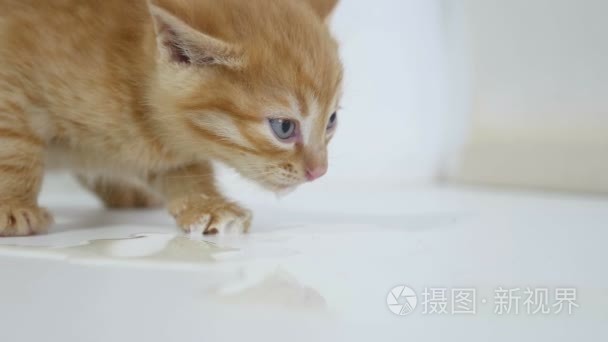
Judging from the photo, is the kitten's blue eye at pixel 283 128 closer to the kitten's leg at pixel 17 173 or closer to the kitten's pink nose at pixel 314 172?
the kitten's pink nose at pixel 314 172

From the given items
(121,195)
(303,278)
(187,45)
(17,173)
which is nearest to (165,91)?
(187,45)

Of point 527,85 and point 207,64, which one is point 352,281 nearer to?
point 207,64

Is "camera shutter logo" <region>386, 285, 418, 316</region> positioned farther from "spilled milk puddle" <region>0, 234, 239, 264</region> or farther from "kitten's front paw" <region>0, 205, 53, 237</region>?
"kitten's front paw" <region>0, 205, 53, 237</region>

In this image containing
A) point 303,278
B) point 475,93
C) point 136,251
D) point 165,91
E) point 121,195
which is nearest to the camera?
point 303,278

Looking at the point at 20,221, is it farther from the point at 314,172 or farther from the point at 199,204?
the point at 314,172

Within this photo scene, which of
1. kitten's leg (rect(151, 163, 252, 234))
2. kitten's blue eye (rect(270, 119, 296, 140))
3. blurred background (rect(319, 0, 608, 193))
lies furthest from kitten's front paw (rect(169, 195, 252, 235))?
blurred background (rect(319, 0, 608, 193))

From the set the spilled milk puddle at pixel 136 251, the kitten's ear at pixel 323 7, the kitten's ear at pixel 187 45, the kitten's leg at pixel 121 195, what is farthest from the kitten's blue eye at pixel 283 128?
the kitten's leg at pixel 121 195
